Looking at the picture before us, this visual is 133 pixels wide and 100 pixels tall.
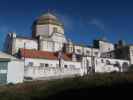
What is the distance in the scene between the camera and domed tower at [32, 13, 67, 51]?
68.2 meters

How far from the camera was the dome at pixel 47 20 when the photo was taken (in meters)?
70.7

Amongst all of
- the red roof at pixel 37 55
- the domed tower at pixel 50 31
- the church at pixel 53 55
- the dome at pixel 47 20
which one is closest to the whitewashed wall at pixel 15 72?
Result: the church at pixel 53 55

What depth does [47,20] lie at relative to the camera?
71062 mm

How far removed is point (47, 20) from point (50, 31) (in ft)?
11.0

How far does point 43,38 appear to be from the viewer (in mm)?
67375

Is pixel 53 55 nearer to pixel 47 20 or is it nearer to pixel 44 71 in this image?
pixel 44 71

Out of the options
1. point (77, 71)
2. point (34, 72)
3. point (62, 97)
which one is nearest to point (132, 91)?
point (62, 97)

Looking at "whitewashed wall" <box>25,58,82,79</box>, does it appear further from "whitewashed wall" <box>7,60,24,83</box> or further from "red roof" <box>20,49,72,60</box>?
"whitewashed wall" <box>7,60,24,83</box>

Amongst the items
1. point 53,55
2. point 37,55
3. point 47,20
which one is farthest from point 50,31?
point 37,55

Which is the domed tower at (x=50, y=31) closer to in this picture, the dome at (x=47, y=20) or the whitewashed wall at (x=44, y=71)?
the dome at (x=47, y=20)

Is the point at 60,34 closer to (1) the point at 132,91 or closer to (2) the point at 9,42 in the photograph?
(2) the point at 9,42

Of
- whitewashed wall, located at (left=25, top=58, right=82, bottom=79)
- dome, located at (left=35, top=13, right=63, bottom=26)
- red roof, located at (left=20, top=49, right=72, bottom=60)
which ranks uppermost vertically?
dome, located at (left=35, top=13, right=63, bottom=26)

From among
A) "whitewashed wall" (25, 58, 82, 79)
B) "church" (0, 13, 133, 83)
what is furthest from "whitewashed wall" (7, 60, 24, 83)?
"whitewashed wall" (25, 58, 82, 79)

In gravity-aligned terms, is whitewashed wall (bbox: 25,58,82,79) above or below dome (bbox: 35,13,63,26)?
below
